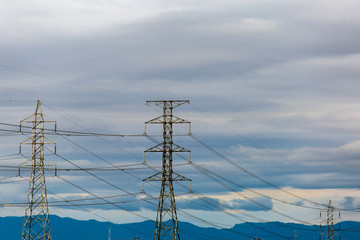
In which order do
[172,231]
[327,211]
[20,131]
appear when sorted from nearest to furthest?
[20,131], [172,231], [327,211]

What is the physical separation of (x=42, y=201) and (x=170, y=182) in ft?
65.1

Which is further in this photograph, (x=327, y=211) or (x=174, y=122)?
(x=327, y=211)

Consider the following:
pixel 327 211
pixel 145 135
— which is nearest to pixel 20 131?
pixel 145 135

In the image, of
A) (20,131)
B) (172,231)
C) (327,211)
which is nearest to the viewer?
(20,131)

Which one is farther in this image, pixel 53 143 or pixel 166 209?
pixel 166 209

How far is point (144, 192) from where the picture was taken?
121 metres

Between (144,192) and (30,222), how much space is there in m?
21.0

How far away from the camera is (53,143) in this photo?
110m

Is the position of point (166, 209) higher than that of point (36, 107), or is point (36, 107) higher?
point (36, 107)

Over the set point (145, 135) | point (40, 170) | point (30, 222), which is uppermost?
point (145, 135)

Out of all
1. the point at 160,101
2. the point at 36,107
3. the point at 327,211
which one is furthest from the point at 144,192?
the point at 327,211

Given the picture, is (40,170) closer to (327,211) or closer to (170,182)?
(170,182)

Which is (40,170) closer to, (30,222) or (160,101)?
(30,222)

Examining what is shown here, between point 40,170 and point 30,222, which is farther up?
point 40,170
